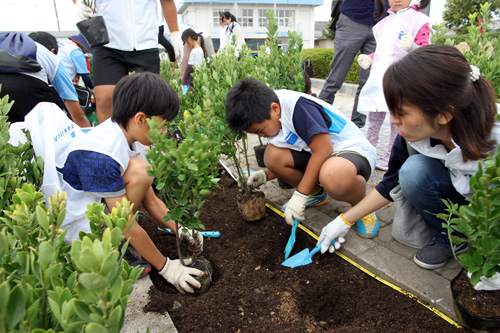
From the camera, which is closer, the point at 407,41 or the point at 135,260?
the point at 135,260

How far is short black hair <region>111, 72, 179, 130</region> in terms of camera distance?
6.11ft

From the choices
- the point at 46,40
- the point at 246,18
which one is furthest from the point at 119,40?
the point at 246,18

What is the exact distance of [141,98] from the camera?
1854mm

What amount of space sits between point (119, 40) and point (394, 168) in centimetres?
263

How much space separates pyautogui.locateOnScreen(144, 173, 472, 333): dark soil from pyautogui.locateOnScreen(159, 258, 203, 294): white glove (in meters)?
0.06

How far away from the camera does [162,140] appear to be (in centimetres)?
145

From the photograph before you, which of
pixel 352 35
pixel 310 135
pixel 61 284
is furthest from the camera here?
pixel 352 35

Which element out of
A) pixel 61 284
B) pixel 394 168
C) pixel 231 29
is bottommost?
pixel 394 168

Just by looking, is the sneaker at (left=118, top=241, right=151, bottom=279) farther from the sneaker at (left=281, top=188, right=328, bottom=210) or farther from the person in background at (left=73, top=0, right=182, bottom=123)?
the person in background at (left=73, top=0, right=182, bottom=123)

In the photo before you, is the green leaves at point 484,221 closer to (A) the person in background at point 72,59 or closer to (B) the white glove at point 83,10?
(B) the white glove at point 83,10

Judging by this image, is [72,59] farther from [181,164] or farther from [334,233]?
[334,233]

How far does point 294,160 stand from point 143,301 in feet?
5.05

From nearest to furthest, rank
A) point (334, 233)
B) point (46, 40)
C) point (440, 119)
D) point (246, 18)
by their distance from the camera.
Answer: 1. point (440, 119)
2. point (334, 233)
3. point (46, 40)
4. point (246, 18)

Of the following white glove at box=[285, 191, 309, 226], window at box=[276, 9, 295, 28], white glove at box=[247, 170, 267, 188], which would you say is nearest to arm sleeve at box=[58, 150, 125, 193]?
white glove at box=[285, 191, 309, 226]
